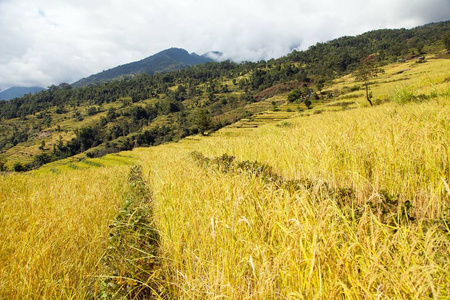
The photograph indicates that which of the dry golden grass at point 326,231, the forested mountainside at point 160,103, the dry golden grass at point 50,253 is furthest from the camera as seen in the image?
the forested mountainside at point 160,103

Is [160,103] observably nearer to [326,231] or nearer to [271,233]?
[271,233]

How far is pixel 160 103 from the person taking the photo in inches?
6658

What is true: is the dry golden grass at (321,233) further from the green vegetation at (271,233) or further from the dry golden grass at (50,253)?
the dry golden grass at (50,253)

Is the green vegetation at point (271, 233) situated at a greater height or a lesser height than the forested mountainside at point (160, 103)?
lesser

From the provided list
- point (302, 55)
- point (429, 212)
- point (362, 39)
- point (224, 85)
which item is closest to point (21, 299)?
point (429, 212)

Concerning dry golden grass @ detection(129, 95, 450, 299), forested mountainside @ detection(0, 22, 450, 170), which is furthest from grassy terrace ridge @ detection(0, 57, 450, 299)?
forested mountainside @ detection(0, 22, 450, 170)

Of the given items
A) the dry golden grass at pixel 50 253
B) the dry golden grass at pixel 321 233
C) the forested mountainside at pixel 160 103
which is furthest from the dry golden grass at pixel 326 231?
the forested mountainside at pixel 160 103

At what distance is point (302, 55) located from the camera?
6747 inches

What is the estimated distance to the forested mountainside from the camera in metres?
112

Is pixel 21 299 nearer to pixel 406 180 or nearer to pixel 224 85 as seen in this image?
pixel 406 180

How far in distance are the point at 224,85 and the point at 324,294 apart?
18497 centimetres

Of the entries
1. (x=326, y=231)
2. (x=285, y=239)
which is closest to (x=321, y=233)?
(x=285, y=239)

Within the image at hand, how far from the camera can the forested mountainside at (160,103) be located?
11169cm

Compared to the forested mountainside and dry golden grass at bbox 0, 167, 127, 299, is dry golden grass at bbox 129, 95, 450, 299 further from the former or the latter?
the forested mountainside
